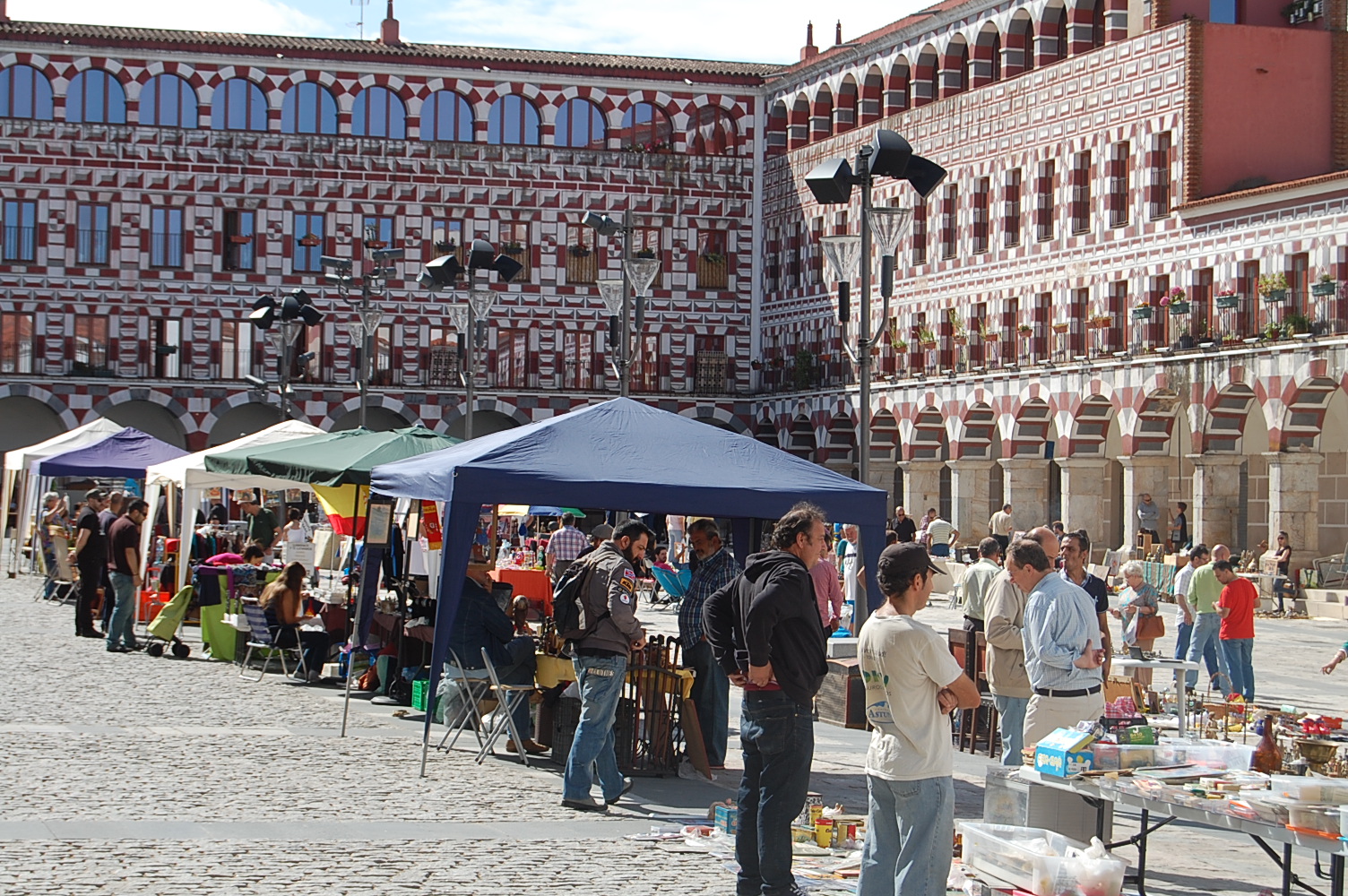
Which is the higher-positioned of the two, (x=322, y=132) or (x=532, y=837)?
(x=322, y=132)

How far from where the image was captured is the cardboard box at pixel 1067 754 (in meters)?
8.07

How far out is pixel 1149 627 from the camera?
51.1ft

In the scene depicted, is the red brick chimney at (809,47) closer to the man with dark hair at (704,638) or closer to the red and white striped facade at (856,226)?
the red and white striped facade at (856,226)

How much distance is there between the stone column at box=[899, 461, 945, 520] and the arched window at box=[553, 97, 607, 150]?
14.2m

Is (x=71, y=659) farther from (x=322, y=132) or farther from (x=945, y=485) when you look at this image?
(x=322, y=132)

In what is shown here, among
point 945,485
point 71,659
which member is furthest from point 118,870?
point 945,485

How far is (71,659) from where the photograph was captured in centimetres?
1830

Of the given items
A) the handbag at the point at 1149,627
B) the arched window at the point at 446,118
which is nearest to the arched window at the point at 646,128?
the arched window at the point at 446,118

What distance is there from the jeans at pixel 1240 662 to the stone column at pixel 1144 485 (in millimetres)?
22592

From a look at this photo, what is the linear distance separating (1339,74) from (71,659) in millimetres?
29832

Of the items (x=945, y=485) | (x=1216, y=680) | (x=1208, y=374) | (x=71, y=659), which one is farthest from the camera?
(x=945, y=485)

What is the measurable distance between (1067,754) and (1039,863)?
24.1 inches

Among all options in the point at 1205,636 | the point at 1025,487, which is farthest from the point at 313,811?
the point at 1025,487

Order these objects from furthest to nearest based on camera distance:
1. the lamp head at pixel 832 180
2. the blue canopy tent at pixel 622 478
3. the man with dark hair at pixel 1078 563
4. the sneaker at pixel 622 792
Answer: the lamp head at pixel 832 180 < the blue canopy tent at pixel 622 478 < the man with dark hair at pixel 1078 563 < the sneaker at pixel 622 792
